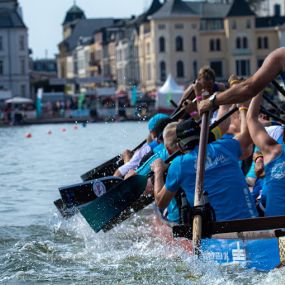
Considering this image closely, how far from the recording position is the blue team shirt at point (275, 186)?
8.51 meters

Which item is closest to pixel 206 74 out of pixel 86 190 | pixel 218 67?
pixel 86 190

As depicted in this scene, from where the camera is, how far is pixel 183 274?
8.94 metres

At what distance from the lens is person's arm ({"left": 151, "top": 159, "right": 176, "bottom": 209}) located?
8.96 meters

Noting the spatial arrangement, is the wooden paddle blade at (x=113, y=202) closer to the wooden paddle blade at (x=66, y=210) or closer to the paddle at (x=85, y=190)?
the paddle at (x=85, y=190)

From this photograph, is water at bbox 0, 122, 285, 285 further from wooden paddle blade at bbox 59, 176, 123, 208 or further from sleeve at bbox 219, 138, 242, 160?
sleeve at bbox 219, 138, 242, 160

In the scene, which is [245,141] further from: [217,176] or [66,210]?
[66,210]

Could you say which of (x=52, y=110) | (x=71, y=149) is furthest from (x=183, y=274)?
(x=52, y=110)

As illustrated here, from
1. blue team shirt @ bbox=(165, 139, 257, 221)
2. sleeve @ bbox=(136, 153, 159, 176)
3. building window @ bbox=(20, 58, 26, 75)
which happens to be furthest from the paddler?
building window @ bbox=(20, 58, 26, 75)

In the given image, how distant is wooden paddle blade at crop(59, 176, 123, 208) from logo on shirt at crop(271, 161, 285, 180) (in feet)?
11.6

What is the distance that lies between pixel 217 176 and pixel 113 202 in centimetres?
203

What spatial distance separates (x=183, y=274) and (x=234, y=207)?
69 cm

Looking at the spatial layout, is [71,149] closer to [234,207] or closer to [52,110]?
[234,207]

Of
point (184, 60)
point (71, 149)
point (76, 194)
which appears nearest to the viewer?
point (76, 194)

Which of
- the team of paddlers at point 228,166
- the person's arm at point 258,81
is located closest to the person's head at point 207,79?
the team of paddlers at point 228,166
